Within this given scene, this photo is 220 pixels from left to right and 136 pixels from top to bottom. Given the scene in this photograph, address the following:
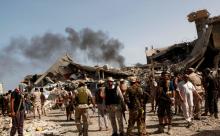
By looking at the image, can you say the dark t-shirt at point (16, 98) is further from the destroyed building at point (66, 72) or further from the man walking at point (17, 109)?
the destroyed building at point (66, 72)

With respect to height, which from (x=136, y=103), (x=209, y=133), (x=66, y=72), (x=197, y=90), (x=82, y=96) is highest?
(x=66, y=72)

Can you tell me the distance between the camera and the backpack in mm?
14039

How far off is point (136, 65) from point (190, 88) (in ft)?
102

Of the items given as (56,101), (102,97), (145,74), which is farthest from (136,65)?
(102,97)

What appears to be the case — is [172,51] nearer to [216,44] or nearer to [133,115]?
[216,44]

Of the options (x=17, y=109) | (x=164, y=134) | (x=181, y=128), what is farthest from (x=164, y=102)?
(x=17, y=109)

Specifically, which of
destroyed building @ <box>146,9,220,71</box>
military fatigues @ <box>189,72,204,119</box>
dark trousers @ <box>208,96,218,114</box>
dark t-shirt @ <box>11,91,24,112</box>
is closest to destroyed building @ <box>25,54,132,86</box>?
destroyed building @ <box>146,9,220,71</box>

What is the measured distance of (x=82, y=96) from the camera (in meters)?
14.1

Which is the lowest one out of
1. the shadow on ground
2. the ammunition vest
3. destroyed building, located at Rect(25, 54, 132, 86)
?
the shadow on ground

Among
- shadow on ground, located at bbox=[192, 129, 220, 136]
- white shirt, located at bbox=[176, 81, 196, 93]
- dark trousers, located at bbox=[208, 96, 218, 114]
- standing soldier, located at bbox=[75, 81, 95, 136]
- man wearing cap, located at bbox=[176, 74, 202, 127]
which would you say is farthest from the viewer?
dark trousers, located at bbox=[208, 96, 218, 114]

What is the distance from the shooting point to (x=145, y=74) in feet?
123

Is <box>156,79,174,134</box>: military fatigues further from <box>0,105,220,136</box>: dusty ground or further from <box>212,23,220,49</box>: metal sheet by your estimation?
<box>212,23,220,49</box>: metal sheet

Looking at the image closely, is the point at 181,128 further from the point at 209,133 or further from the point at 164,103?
the point at 209,133

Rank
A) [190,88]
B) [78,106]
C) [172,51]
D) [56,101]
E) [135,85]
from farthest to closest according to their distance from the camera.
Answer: [172,51]
[56,101]
[190,88]
[78,106]
[135,85]
